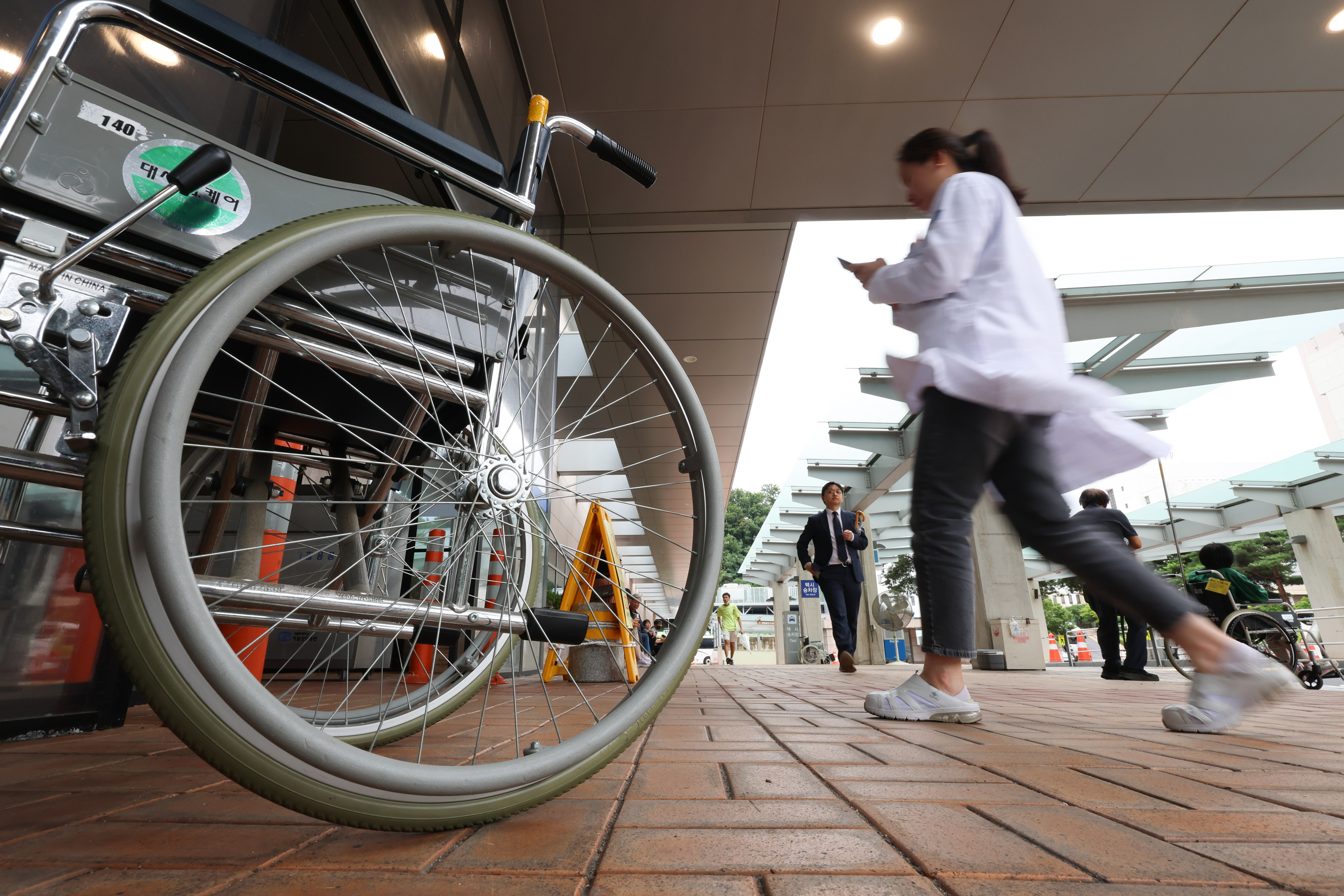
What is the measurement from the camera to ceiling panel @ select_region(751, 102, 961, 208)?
3482 mm

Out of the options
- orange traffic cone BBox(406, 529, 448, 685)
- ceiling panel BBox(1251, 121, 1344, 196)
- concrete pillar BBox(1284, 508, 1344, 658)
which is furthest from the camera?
concrete pillar BBox(1284, 508, 1344, 658)

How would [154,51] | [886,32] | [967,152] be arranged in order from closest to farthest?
[154,51] → [967,152] → [886,32]

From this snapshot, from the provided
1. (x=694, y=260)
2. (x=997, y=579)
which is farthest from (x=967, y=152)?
(x=997, y=579)

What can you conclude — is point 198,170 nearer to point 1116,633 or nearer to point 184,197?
point 184,197

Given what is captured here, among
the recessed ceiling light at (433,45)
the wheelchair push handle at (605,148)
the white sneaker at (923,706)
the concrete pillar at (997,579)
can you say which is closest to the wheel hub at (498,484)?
the wheelchair push handle at (605,148)

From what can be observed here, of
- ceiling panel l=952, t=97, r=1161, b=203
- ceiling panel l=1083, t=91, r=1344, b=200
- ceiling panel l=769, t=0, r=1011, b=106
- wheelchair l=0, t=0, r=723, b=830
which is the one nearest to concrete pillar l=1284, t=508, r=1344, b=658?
ceiling panel l=1083, t=91, r=1344, b=200

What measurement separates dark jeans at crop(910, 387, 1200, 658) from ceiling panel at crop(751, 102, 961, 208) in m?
2.61

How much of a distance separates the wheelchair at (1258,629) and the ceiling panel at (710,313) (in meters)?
3.85

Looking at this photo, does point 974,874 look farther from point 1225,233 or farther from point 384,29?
point 1225,233

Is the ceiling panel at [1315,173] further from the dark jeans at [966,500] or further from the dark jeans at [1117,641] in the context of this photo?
the dark jeans at [966,500]

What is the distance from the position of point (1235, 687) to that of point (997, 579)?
7.34 m

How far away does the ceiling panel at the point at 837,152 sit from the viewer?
3482 mm

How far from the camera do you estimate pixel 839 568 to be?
4.98 m

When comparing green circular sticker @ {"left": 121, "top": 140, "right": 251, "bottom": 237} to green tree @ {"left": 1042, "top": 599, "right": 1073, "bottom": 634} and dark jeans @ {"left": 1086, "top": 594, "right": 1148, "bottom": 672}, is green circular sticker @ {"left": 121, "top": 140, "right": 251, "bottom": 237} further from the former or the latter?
green tree @ {"left": 1042, "top": 599, "right": 1073, "bottom": 634}
